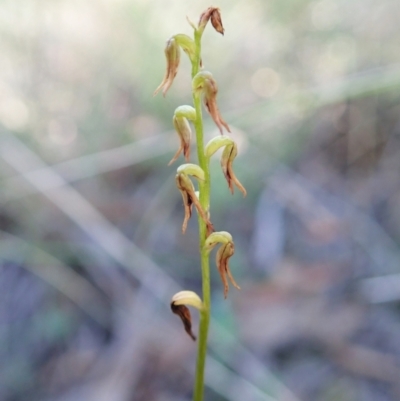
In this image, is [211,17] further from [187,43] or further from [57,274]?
[57,274]

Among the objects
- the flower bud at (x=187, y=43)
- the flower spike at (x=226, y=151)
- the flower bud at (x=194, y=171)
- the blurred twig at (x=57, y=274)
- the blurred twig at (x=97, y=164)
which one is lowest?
the flower bud at (x=194, y=171)

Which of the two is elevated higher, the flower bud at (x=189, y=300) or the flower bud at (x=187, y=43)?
the flower bud at (x=187, y=43)

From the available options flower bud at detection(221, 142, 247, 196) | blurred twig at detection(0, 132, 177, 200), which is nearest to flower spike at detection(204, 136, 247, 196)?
flower bud at detection(221, 142, 247, 196)

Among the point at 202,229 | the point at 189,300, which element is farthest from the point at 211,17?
the point at 189,300

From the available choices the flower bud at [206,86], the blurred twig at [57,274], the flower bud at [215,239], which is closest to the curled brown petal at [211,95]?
the flower bud at [206,86]

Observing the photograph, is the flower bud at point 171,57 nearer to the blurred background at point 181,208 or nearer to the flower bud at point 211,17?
the flower bud at point 211,17

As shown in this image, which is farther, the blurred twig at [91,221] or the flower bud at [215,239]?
the blurred twig at [91,221]

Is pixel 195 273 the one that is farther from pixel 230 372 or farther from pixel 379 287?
pixel 379 287

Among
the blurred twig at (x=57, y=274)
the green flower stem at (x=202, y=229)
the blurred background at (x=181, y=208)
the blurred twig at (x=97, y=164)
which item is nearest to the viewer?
the green flower stem at (x=202, y=229)

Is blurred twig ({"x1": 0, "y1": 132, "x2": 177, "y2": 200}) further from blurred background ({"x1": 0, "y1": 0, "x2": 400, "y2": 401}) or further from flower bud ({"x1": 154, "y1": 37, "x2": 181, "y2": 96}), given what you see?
flower bud ({"x1": 154, "y1": 37, "x2": 181, "y2": 96})
